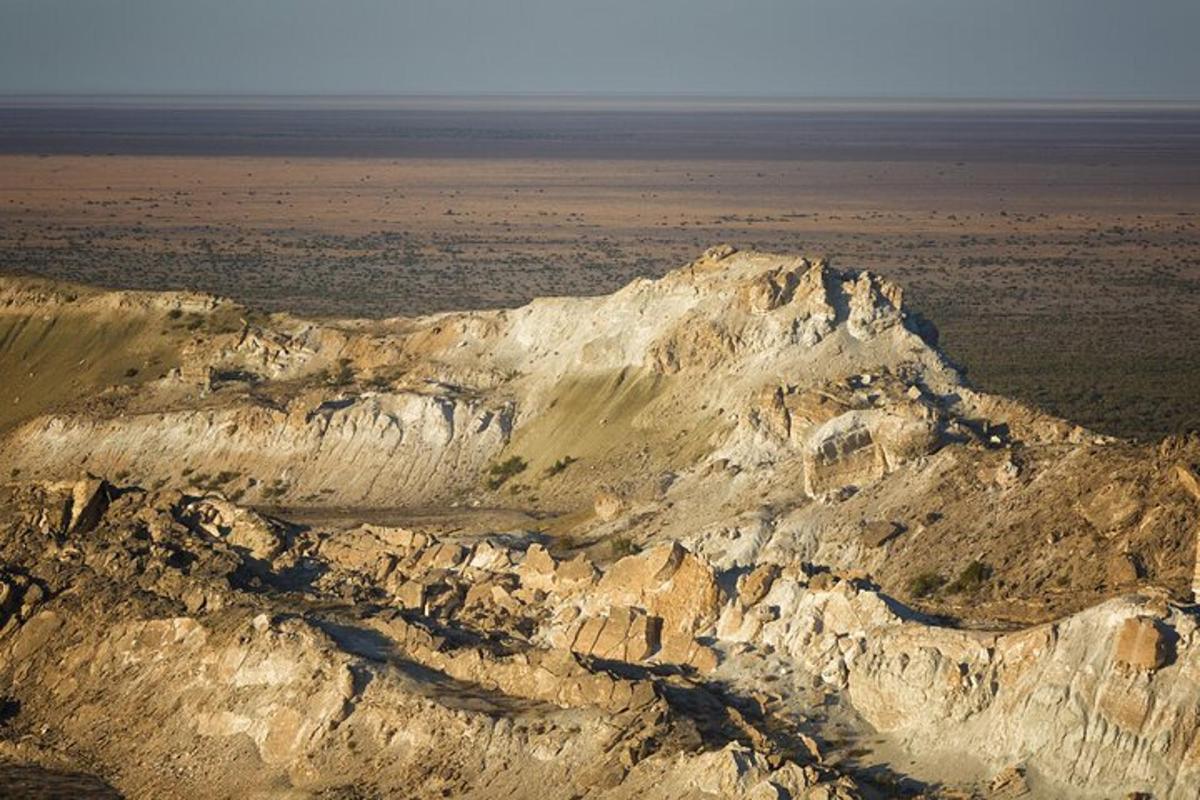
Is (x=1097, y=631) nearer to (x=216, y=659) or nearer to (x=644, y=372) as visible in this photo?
(x=216, y=659)

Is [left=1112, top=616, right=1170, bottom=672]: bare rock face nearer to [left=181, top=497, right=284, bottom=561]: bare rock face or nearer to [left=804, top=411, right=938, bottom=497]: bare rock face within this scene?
[left=804, top=411, right=938, bottom=497]: bare rock face

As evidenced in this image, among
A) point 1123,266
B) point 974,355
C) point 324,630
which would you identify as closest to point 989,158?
point 1123,266

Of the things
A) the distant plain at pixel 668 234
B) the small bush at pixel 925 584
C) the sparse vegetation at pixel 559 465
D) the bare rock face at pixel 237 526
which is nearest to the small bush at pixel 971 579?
the small bush at pixel 925 584

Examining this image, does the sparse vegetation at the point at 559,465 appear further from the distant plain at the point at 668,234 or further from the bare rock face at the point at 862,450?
the distant plain at the point at 668,234

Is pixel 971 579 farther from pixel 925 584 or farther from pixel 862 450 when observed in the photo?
pixel 862 450

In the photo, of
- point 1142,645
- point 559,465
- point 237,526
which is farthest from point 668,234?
point 1142,645

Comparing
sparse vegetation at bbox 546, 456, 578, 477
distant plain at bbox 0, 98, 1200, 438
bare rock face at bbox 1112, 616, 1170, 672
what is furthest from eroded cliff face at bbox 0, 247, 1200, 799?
distant plain at bbox 0, 98, 1200, 438
